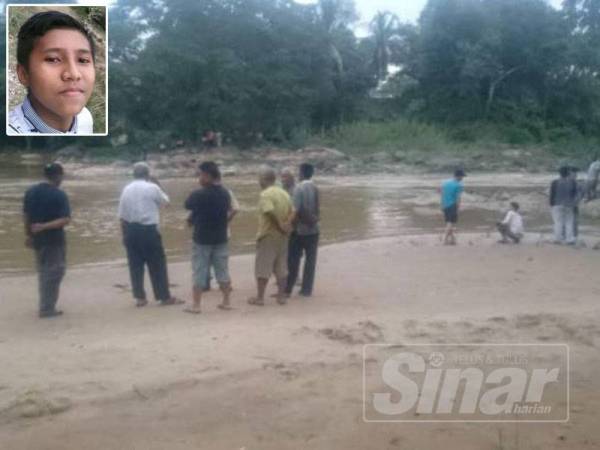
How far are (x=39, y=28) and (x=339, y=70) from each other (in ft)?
22.3

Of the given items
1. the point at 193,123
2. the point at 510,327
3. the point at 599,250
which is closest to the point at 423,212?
the point at 599,250

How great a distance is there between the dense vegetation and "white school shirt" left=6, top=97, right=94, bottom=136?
3.91ft

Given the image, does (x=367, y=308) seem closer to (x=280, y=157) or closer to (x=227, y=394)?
(x=227, y=394)

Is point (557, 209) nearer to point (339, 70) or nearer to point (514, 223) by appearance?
point (514, 223)

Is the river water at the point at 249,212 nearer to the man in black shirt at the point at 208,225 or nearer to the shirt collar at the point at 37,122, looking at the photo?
the man in black shirt at the point at 208,225

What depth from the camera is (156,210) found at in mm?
7793

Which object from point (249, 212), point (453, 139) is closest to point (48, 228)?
point (249, 212)

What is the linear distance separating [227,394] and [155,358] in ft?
3.14

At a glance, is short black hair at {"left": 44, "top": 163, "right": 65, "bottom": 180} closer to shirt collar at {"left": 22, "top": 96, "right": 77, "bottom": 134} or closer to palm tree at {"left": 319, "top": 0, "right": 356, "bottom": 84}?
shirt collar at {"left": 22, "top": 96, "right": 77, "bottom": 134}

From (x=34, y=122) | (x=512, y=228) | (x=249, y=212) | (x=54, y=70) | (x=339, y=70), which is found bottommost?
(x=249, y=212)

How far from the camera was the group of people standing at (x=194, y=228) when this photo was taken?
7.27m

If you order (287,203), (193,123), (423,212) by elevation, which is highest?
(193,123)

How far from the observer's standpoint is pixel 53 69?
531 centimetres

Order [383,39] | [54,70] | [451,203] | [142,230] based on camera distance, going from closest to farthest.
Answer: [54,70] → [142,230] → [451,203] → [383,39]
